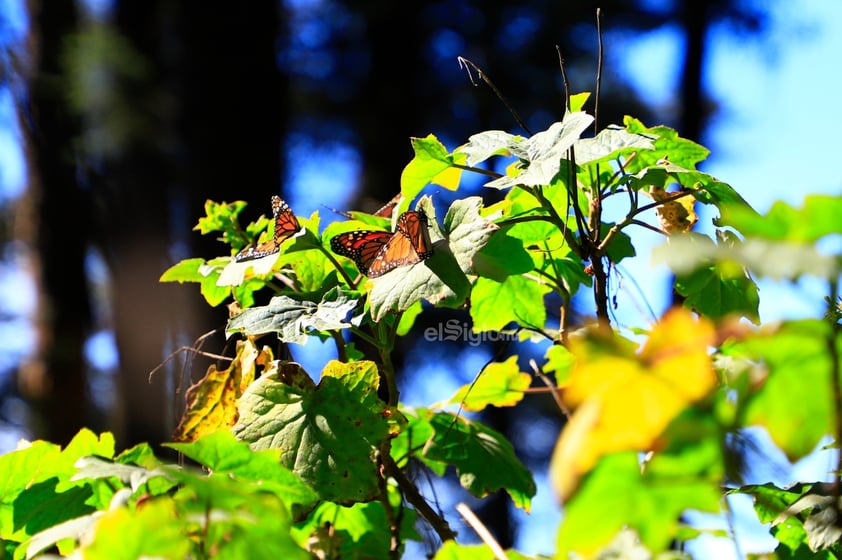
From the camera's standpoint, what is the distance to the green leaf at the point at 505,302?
970 mm

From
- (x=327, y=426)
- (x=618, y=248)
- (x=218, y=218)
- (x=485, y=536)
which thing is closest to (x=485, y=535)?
(x=485, y=536)

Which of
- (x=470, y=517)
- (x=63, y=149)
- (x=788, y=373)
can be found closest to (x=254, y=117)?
(x=63, y=149)

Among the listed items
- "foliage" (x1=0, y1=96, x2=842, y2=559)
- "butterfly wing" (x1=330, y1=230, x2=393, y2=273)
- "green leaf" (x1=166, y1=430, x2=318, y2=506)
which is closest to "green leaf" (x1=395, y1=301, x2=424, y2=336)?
"foliage" (x1=0, y1=96, x2=842, y2=559)

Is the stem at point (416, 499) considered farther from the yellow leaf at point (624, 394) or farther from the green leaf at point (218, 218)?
the yellow leaf at point (624, 394)

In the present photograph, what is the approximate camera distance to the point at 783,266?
0.32m

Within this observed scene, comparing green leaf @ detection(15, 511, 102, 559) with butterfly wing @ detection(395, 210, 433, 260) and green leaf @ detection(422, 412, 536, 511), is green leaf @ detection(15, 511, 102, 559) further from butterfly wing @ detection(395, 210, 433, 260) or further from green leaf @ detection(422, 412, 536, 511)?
green leaf @ detection(422, 412, 536, 511)

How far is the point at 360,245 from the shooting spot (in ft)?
2.67

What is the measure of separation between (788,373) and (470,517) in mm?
443

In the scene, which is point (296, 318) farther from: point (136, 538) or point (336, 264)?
point (136, 538)

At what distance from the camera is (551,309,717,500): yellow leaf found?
12.6 inches

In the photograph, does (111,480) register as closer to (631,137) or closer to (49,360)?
(631,137)

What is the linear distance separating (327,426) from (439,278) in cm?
19

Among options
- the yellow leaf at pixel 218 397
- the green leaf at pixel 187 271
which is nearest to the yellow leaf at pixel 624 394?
the yellow leaf at pixel 218 397

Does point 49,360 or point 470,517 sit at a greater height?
point 470,517
